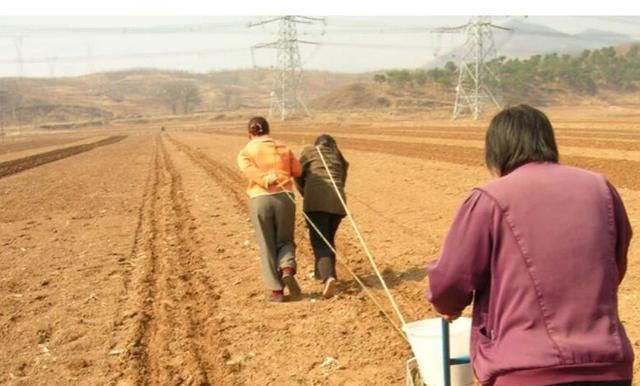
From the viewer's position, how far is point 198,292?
761cm

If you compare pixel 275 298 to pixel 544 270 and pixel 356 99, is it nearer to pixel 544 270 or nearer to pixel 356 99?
pixel 544 270

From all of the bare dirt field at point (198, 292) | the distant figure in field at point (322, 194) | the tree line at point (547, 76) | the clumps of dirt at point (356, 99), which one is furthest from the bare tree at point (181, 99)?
the distant figure in field at point (322, 194)

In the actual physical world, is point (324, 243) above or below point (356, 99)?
above

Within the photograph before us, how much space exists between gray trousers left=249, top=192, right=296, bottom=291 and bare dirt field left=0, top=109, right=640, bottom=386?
0.38 m

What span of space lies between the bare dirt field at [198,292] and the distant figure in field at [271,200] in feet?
1.28

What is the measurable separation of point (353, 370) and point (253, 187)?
2260mm

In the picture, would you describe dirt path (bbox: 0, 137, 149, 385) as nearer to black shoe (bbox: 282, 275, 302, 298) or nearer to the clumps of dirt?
black shoe (bbox: 282, 275, 302, 298)

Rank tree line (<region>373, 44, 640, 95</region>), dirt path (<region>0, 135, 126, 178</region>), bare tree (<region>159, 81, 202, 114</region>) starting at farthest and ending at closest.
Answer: bare tree (<region>159, 81, 202, 114</region>)
tree line (<region>373, 44, 640, 95</region>)
dirt path (<region>0, 135, 126, 178</region>)

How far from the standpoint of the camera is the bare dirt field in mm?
5504

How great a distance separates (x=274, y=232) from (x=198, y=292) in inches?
49.4

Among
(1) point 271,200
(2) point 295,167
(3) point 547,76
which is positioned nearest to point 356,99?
(3) point 547,76

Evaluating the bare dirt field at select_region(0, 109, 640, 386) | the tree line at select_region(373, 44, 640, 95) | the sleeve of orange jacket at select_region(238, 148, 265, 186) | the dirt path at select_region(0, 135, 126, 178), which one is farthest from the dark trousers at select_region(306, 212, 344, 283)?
the tree line at select_region(373, 44, 640, 95)

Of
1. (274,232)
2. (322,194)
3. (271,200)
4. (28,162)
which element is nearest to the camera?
(271,200)

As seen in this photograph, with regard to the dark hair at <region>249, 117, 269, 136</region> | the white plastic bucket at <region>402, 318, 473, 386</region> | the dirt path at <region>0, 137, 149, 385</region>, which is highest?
the dark hair at <region>249, 117, 269, 136</region>
